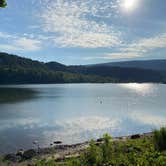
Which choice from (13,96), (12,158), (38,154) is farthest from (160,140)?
(13,96)

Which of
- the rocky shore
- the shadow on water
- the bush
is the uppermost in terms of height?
the bush

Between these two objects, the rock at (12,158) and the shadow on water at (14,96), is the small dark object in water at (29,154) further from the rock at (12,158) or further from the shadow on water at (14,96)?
the shadow on water at (14,96)

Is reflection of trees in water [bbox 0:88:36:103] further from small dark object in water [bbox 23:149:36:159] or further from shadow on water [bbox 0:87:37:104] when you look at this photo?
small dark object in water [bbox 23:149:36:159]

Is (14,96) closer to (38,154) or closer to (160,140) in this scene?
(38,154)

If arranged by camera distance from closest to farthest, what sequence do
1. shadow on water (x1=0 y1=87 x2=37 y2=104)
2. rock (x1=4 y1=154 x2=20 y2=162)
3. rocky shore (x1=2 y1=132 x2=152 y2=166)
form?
rocky shore (x1=2 y1=132 x2=152 y2=166)
rock (x1=4 y1=154 x2=20 y2=162)
shadow on water (x1=0 y1=87 x2=37 y2=104)

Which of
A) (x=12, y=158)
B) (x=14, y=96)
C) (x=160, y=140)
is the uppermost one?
(x=160, y=140)

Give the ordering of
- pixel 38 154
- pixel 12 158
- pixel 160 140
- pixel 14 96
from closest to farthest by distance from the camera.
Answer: pixel 160 140
pixel 12 158
pixel 38 154
pixel 14 96

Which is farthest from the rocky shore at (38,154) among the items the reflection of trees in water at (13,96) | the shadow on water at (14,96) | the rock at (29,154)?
the reflection of trees in water at (13,96)

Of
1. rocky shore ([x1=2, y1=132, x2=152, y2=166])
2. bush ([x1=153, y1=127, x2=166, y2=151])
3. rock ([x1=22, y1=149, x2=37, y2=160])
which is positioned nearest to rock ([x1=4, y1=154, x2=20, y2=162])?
rocky shore ([x1=2, y1=132, x2=152, y2=166])

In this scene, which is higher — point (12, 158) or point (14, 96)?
point (14, 96)

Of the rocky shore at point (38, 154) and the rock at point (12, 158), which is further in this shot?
the rock at point (12, 158)

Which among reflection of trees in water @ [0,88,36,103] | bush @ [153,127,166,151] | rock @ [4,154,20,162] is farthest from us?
reflection of trees in water @ [0,88,36,103]

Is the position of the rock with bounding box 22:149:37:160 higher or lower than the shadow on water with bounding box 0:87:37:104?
lower

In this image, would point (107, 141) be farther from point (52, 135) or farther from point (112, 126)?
point (112, 126)
